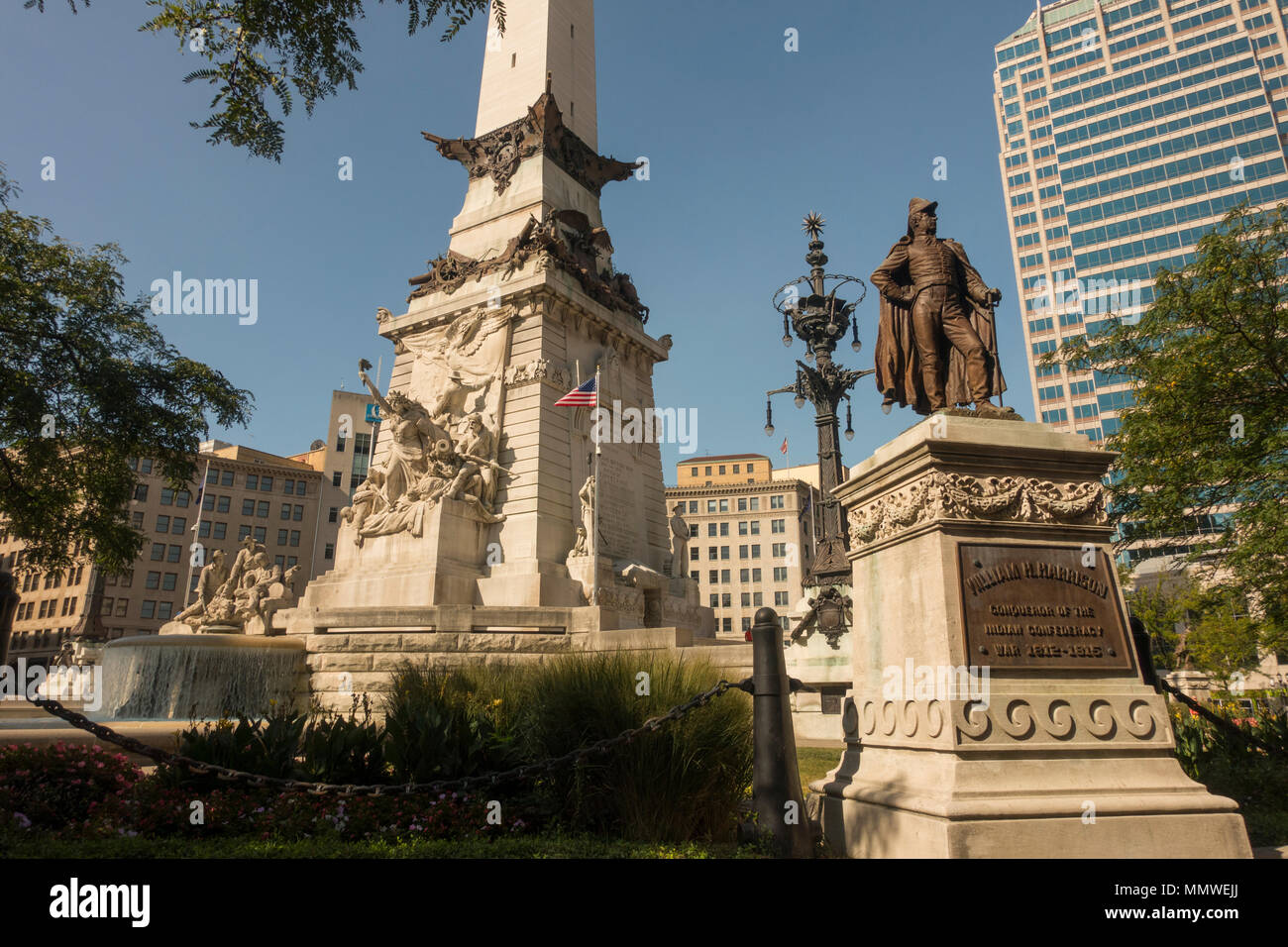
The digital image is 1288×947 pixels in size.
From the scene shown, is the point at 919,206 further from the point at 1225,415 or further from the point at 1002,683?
the point at 1225,415

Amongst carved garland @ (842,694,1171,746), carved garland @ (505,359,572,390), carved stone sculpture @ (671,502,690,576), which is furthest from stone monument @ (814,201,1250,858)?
carved stone sculpture @ (671,502,690,576)

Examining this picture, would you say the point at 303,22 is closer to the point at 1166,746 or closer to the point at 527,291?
the point at 1166,746

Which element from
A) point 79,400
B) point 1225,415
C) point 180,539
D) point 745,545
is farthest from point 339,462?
point 1225,415

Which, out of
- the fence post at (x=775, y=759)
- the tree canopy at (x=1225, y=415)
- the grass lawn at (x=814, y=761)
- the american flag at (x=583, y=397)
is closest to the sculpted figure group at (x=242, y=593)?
the american flag at (x=583, y=397)

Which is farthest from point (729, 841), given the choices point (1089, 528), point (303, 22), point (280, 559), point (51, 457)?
point (280, 559)

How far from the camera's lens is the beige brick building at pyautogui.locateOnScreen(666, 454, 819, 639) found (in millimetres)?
84312

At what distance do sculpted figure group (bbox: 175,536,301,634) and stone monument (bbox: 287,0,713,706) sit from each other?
85.9 inches

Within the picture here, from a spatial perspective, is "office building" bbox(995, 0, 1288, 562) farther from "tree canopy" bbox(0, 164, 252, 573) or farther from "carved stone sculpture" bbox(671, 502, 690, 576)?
"tree canopy" bbox(0, 164, 252, 573)

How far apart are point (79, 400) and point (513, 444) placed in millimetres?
10439

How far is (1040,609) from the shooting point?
18.2 feet

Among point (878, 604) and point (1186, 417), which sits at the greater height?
point (1186, 417)
